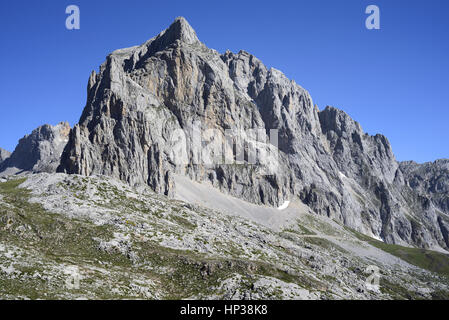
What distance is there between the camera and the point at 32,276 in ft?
158

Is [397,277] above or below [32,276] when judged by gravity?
below

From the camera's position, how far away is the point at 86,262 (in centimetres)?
6084

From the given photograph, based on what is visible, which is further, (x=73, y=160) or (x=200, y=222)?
(x=73, y=160)
